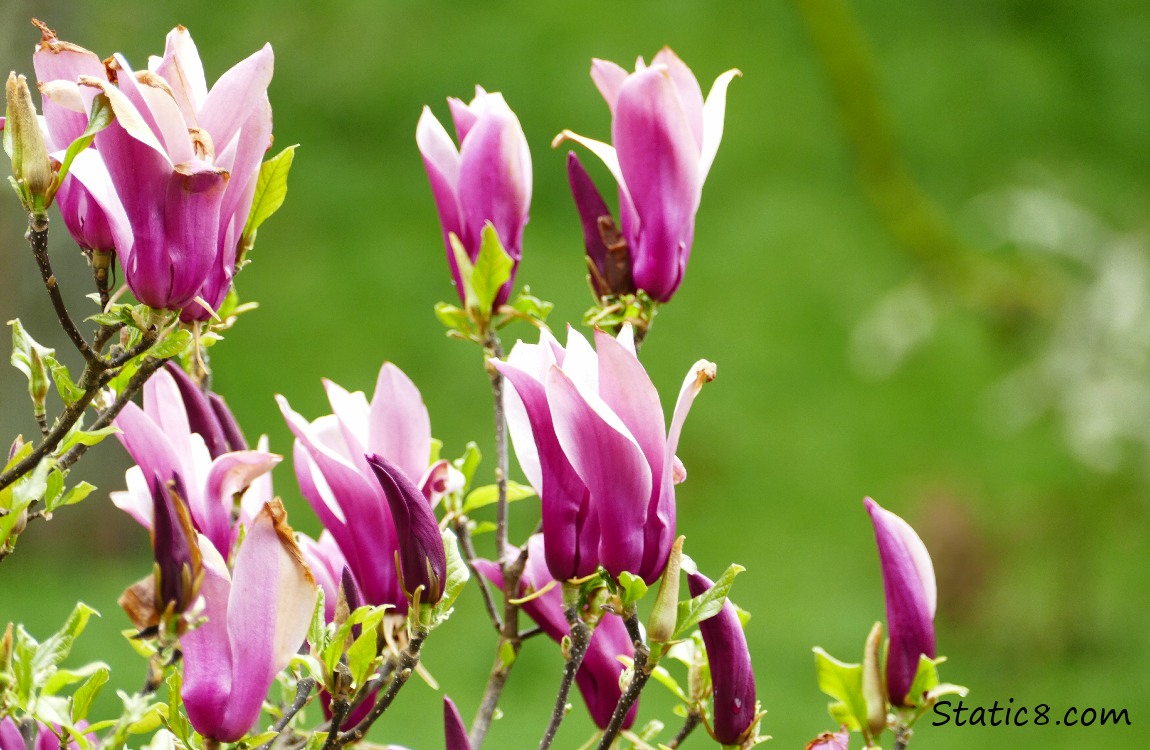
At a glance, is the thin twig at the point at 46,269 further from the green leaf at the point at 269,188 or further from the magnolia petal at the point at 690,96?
the magnolia petal at the point at 690,96

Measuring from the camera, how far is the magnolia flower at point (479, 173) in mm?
490

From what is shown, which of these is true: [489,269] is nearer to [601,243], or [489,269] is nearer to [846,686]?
[601,243]

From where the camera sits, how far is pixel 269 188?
412mm

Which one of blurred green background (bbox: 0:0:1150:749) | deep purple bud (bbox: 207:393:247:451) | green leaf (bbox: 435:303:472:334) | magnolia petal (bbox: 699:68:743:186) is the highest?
blurred green background (bbox: 0:0:1150:749)

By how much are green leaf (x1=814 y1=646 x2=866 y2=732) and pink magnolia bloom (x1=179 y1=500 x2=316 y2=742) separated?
189mm

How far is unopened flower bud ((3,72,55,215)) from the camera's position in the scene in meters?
0.36

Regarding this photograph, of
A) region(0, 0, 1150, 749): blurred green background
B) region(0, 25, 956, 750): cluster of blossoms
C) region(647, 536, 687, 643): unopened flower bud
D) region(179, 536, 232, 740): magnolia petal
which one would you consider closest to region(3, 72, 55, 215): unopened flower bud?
region(0, 25, 956, 750): cluster of blossoms

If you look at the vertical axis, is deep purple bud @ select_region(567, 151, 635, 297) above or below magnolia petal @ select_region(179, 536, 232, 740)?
above

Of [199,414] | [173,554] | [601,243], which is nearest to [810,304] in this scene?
[601,243]

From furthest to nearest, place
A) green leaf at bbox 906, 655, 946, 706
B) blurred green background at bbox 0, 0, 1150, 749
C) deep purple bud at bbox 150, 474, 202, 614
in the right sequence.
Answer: blurred green background at bbox 0, 0, 1150, 749 < green leaf at bbox 906, 655, 946, 706 < deep purple bud at bbox 150, 474, 202, 614

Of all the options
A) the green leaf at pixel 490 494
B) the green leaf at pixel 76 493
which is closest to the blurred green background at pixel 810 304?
the green leaf at pixel 490 494

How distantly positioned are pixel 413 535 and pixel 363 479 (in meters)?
0.03

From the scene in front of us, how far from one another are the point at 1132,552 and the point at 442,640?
4.93ft

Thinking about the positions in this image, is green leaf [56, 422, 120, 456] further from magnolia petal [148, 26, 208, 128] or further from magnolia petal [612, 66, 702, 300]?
magnolia petal [612, 66, 702, 300]
